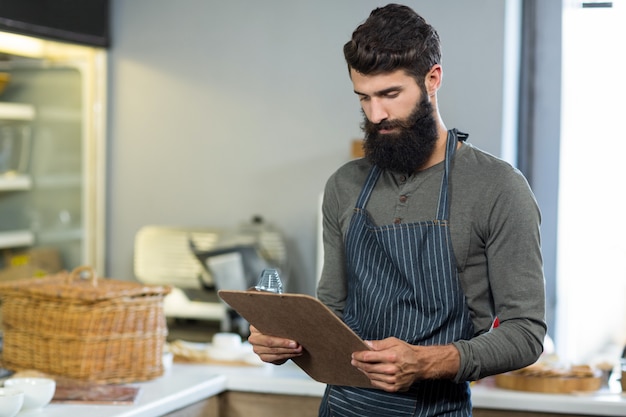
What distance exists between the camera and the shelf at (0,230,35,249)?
3.38 meters

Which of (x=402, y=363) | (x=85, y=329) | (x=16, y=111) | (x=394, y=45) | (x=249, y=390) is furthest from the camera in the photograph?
(x=16, y=111)

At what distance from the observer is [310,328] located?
158 centimetres

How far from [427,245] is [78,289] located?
99cm

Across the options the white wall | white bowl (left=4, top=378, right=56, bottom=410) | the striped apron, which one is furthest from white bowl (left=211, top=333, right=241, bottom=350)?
the striped apron

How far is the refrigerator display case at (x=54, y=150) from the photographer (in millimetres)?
3412

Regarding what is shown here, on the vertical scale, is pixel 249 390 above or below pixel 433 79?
below

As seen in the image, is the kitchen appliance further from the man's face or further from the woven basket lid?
the man's face

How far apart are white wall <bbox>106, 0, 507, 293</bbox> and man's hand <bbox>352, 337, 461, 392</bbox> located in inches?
64.4

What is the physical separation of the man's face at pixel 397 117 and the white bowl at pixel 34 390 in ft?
2.86

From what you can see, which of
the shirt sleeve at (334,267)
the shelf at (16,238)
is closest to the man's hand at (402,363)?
the shirt sleeve at (334,267)

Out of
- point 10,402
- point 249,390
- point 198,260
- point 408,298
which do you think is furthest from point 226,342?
point 408,298

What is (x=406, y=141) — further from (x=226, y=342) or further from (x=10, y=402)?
(x=226, y=342)

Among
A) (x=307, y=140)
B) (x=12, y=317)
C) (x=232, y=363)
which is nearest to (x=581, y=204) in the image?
(x=307, y=140)

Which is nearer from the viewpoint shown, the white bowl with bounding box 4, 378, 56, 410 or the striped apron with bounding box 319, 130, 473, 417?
the striped apron with bounding box 319, 130, 473, 417
